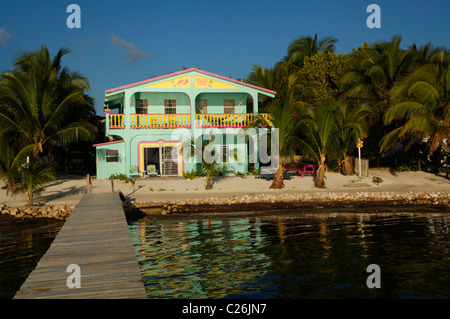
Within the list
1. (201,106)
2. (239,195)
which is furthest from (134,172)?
(239,195)

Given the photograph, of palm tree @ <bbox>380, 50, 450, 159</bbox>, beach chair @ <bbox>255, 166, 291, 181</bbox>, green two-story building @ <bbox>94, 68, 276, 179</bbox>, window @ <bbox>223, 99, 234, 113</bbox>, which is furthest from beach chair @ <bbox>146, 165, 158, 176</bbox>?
palm tree @ <bbox>380, 50, 450, 159</bbox>

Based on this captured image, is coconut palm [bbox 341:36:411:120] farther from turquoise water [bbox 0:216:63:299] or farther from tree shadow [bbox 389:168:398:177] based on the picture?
turquoise water [bbox 0:216:63:299]

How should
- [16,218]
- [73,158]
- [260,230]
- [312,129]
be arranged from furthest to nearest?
[73,158]
[312,129]
[16,218]
[260,230]

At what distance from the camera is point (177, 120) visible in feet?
85.5

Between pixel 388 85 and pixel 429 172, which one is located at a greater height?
pixel 388 85

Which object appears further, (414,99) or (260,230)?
(414,99)

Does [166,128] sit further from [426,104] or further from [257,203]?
[426,104]

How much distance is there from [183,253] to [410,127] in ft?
49.6

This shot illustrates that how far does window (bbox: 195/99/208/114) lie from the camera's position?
28.0m

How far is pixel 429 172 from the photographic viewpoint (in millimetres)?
25297

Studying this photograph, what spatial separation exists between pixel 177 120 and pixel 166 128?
2.75ft

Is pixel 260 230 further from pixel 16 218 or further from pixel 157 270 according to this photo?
pixel 16 218

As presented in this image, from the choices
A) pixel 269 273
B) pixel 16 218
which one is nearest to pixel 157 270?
pixel 269 273
